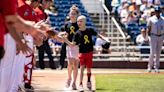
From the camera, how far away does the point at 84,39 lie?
39.9ft

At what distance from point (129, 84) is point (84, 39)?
212 centimetres

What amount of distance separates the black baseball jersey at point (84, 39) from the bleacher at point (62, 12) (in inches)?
470

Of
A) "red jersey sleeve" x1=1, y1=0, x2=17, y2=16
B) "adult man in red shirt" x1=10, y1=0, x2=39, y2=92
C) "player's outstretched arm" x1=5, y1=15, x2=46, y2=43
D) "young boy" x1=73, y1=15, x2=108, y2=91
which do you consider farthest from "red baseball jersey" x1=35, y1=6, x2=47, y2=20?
"player's outstretched arm" x1=5, y1=15, x2=46, y2=43

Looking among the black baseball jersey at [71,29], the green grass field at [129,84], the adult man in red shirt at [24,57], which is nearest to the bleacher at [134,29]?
the green grass field at [129,84]

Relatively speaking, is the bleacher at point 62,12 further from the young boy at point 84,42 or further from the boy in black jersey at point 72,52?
the young boy at point 84,42

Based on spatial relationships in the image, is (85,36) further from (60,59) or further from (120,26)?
(120,26)

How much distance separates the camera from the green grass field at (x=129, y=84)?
486 inches

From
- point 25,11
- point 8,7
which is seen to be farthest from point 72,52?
point 8,7

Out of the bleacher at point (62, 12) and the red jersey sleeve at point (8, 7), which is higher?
the bleacher at point (62, 12)

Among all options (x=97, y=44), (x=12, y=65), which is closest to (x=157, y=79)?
(x=97, y=44)

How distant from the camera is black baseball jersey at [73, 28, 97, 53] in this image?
39.9 feet

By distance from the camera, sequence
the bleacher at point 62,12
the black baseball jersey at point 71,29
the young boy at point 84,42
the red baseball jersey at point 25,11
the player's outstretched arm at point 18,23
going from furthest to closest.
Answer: the bleacher at point 62,12 < the black baseball jersey at point 71,29 < the young boy at point 84,42 < the red baseball jersey at point 25,11 < the player's outstretched arm at point 18,23

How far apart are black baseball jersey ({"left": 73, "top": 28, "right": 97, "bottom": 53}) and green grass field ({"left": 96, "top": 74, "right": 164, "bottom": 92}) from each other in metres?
0.97

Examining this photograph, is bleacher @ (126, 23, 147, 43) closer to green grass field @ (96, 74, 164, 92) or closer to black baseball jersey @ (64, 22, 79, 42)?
green grass field @ (96, 74, 164, 92)
